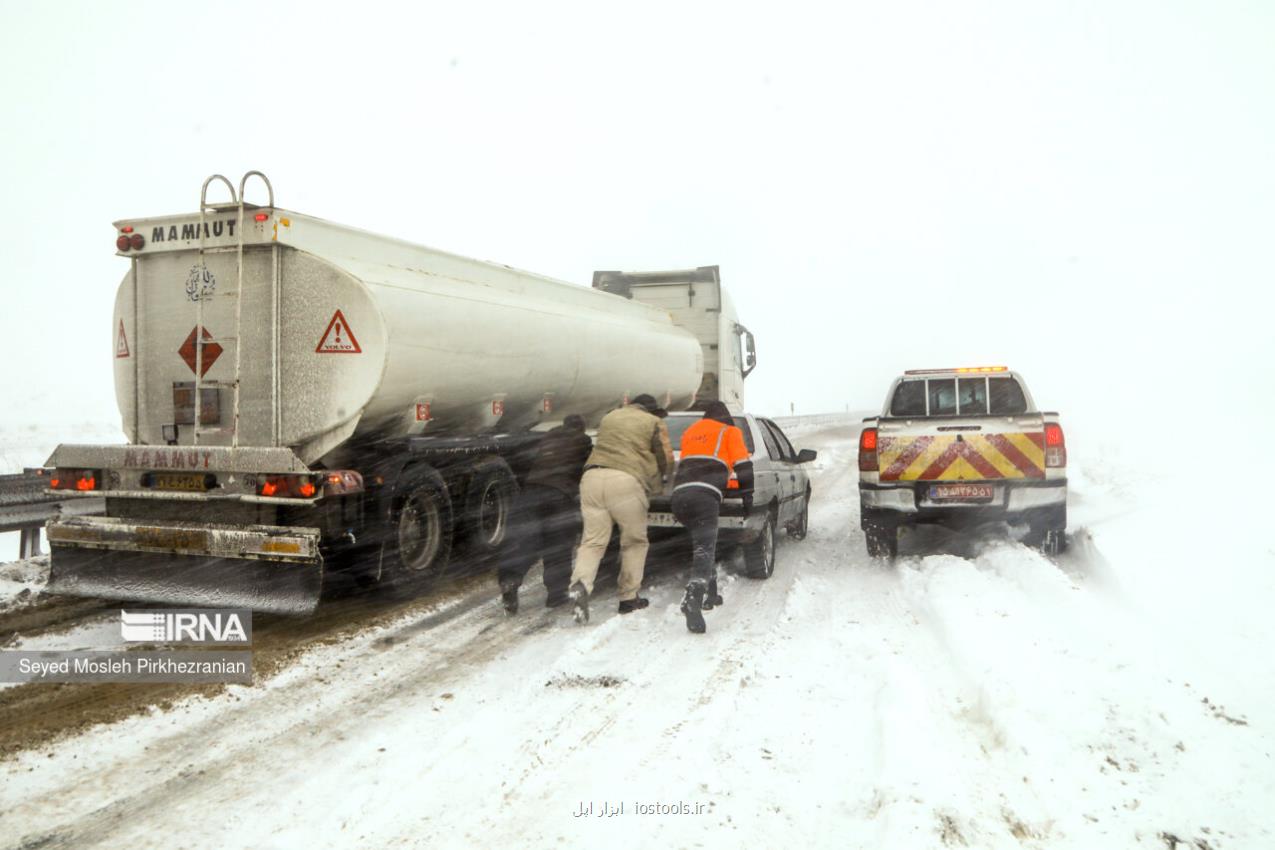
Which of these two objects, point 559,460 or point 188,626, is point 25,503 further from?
point 559,460

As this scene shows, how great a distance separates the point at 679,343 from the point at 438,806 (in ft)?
32.7

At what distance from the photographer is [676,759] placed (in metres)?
4.05

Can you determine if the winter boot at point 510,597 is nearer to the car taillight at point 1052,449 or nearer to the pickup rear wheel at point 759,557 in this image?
the pickup rear wheel at point 759,557

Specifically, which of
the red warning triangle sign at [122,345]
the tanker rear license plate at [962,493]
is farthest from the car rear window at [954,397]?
the red warning triangle sign at [122,345]

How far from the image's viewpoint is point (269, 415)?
22.8ft

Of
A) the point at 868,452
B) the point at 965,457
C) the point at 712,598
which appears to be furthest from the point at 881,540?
the point at 712,598

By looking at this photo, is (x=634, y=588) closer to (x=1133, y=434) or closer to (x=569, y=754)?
(x=569, y=754)

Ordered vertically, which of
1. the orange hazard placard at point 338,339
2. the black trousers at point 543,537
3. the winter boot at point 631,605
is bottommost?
the winter boot at point 631,605

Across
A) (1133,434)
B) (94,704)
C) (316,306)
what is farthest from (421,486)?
(1133,434)

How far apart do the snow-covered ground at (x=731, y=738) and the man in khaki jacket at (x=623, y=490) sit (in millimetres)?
314

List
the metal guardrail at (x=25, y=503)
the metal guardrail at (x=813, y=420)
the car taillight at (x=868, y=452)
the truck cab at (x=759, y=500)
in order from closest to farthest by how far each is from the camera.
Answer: the truck cab at (x=759, y=500)
the car taillight at (x=868, y=452)
the metal guardrail at (x=25, y=503)
the metal guardrail at (x=813, y=420)

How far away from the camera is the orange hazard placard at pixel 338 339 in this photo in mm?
6832

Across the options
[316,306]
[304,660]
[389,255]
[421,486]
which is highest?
[389,255]

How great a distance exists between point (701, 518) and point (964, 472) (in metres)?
3.14
